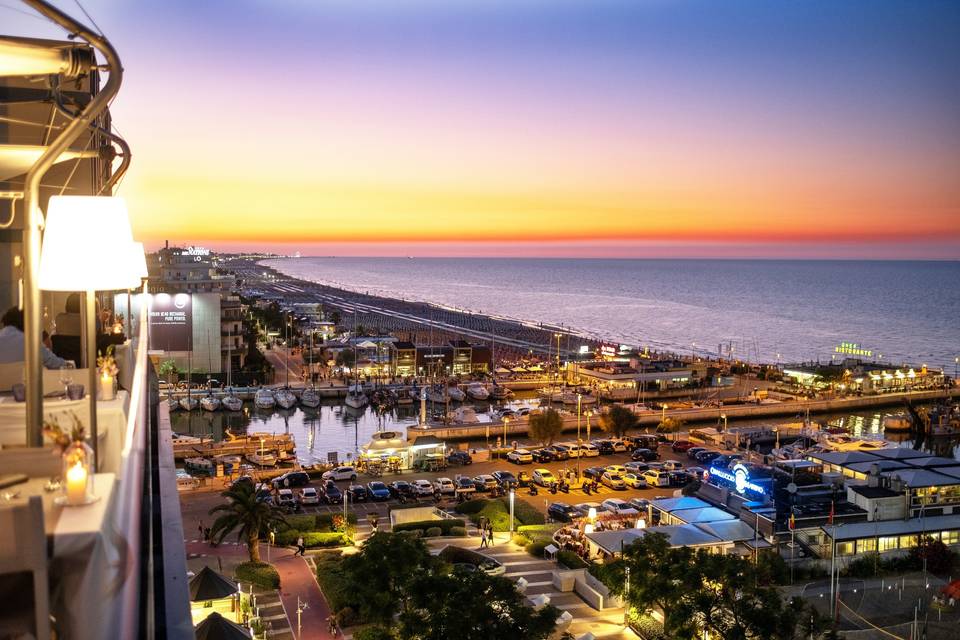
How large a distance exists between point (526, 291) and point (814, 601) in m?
113

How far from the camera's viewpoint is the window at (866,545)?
48.2ft

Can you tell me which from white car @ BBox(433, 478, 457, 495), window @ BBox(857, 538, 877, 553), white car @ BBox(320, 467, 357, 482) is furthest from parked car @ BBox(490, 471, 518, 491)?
window @ BBox(857, 538, 877, 553)

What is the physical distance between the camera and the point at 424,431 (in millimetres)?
28203

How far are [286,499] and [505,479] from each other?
5455mm

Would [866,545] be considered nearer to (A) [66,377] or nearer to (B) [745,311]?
(A) [66,377]

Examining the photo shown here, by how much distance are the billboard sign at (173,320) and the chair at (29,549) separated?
35.7 metres

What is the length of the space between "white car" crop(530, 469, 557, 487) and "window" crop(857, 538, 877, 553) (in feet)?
24.7

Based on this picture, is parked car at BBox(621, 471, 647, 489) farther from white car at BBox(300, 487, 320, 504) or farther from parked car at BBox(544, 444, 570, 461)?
white car at BBox(300, 487, 320, 504)

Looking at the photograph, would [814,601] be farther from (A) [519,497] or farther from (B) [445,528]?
(A) [519,497]

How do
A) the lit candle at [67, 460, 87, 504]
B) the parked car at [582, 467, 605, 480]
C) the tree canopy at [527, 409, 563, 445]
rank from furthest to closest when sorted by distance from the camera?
the tree canopy at [527, 409, 563, 445] → the parked car at [582, 467, 605, 480] → the lit candle at [67, 460, 87, 504]

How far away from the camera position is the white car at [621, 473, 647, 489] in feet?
68.0

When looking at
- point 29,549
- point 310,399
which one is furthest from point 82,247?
point 310,399

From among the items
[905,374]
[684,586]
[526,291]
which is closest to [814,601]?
[684,586]

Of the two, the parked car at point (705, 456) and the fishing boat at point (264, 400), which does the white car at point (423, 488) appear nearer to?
the parked car at point (705, 456)
